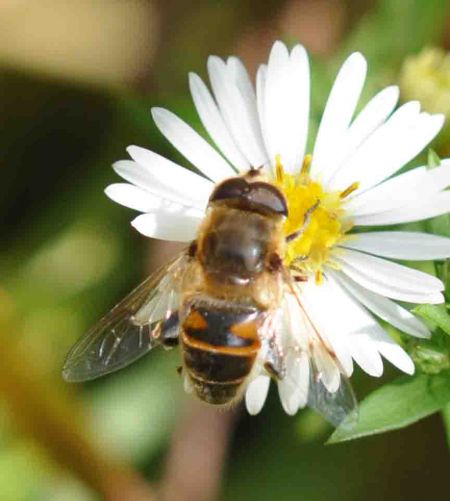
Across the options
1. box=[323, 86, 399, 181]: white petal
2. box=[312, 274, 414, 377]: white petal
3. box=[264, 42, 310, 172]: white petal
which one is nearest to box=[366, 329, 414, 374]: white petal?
box=[312, 274, 414, 377]: white petal

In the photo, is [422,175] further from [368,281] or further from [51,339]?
[51,339]

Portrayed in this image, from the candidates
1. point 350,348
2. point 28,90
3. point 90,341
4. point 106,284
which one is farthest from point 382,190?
point 28,90

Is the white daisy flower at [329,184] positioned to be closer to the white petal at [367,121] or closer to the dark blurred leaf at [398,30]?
the white petal at [367,121]

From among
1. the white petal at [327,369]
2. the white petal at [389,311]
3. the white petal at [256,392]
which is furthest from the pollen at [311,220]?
the white petal at [327,369]

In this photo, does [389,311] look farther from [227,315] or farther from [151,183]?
[151,183]

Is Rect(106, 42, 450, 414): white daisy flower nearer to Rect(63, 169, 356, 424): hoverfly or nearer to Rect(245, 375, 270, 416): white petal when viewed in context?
Rect(245, 375, 270, 416): white petal

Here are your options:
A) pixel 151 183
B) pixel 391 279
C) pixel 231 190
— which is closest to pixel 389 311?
pixel 391 279
